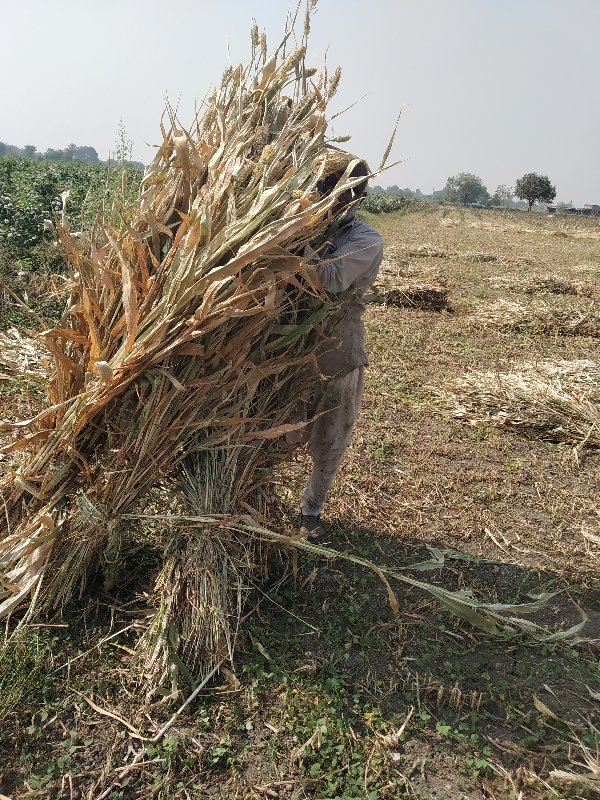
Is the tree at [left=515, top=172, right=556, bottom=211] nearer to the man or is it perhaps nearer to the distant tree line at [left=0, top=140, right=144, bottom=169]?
the distant tree line at [left=0, top=140, right=144, bottom=169]

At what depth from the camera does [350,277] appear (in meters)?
2.78

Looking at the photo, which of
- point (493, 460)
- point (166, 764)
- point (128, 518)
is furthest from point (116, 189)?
point (493, 460)

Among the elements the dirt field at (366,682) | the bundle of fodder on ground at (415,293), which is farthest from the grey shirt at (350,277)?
the bundle of fodder on ground at (415,293)

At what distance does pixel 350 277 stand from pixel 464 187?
127 meters

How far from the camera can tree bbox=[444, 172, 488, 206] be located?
120 m

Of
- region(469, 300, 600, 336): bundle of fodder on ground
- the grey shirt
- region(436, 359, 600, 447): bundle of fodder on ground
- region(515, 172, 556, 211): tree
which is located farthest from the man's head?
region(515, 172, 556, 211): tree

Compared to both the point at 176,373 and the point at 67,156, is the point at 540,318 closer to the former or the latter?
the point at 176,373

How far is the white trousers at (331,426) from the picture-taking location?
3.08 metres

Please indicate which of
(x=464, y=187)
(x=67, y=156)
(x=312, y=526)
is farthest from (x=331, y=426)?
(x=464, y=187)

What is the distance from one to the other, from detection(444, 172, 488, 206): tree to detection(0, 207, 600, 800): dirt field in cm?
12287

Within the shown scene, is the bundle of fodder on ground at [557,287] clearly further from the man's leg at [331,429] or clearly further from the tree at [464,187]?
the tree at [464,187]

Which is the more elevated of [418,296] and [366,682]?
[418,296]

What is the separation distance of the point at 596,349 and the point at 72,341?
6625 mm

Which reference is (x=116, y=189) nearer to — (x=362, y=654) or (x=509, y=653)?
(x=362, y=654)
